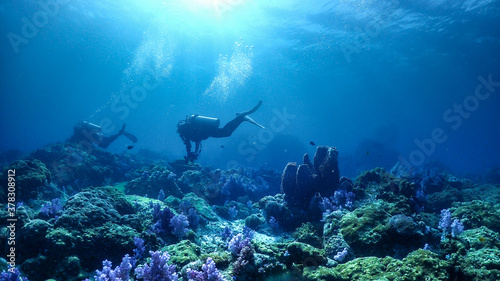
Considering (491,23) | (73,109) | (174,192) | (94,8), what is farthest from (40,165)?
(73,109)

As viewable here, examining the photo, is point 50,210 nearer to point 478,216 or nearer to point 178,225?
point 178,225

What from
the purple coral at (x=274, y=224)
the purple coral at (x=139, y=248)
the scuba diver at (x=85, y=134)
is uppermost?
the scuba diver at (x=85, y=134)

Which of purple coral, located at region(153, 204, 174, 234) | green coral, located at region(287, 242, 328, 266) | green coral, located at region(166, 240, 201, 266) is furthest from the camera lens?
purple coral, located at region(153, 204, 174, 234)

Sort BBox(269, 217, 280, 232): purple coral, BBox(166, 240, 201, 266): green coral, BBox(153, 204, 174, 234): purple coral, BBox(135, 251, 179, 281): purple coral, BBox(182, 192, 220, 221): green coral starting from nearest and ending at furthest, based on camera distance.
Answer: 1. BBox(135, 251, 179, 281): purple coral
2. BBox(166, 240, 201, 266): green coral
3. BBox(153, 204, 174, 234): purple coral
4. BBox(269, 217, 280, 232): purple coral
5. BBox(182, 192, 220, 221): green coral

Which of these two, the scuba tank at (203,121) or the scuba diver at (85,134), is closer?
the scuba tank at (203,121)

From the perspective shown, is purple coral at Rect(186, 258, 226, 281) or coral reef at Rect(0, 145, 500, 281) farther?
coral reef at Rect(0, 145, 500, 281)

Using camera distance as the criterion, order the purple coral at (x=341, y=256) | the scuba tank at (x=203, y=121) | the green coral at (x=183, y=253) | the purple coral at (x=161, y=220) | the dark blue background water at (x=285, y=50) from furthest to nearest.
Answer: the dark blue background water at (x=285, y=50)
the scuba tank at (x=203, y=121)
the purple coral at (x=161, y=220)
the purple coral at (x=341, y=256)
the green coral at (x=183, y=253)

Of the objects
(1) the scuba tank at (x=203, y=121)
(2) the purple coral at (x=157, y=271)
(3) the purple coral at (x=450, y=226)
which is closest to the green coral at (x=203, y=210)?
(2) the purple coral at (x=157, y=271)

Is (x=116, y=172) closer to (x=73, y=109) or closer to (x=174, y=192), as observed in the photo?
(x=174, y=192)

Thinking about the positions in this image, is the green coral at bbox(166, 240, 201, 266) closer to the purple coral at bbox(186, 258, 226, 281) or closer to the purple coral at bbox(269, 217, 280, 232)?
the purple coral at bbox(186, 258, 226, 281)

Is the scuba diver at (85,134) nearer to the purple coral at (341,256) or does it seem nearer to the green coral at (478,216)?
the purple coral at (341,256)

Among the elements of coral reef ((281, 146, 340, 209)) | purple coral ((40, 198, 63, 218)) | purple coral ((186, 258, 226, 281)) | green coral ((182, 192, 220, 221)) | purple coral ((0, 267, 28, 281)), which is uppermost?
coral reef ((281, 146, 340, 209))

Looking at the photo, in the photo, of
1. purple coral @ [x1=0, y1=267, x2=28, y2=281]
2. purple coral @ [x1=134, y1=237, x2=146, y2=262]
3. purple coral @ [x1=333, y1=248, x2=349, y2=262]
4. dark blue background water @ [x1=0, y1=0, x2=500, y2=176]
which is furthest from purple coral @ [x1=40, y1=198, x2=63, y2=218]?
dark blue background water @ [x1=0, y1=0, x2=500, y2=176]

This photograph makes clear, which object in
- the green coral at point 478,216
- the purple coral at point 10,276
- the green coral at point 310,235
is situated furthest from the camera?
the green coral at point 310,235
